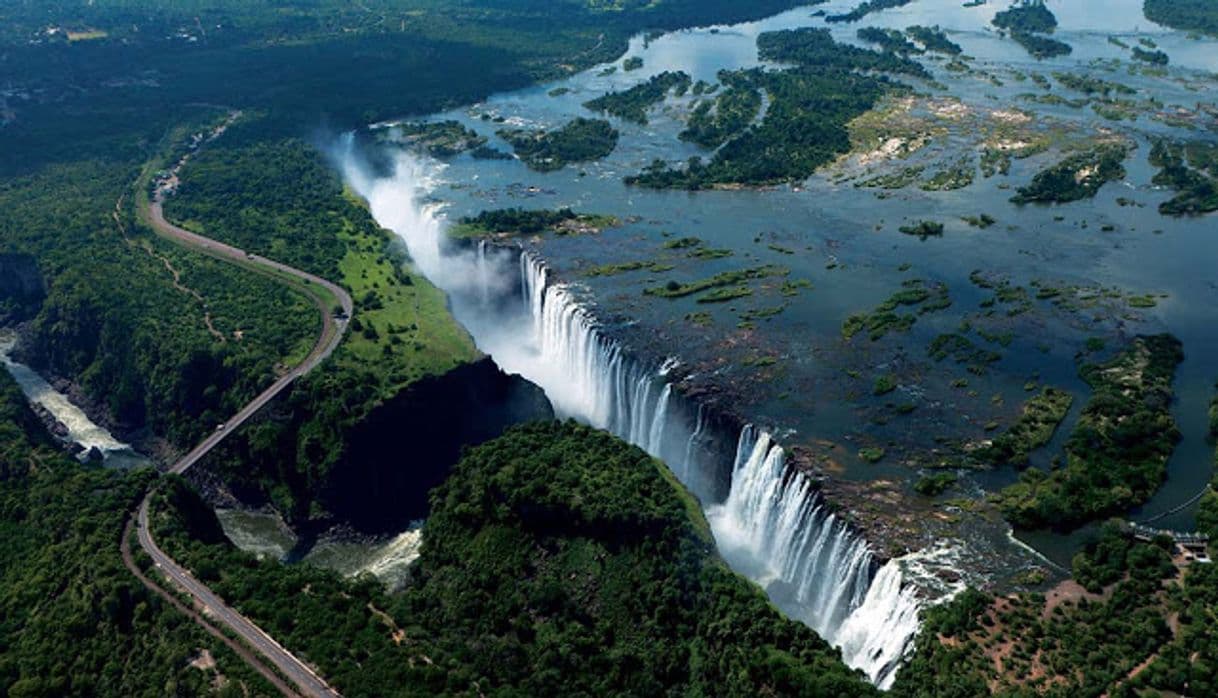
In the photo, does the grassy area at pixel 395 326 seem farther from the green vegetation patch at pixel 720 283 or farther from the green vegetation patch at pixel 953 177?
the green vegetation patch at pixel 953 177

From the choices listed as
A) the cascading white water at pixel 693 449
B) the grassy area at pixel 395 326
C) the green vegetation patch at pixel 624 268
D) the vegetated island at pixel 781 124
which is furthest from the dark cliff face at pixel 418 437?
the vegetated island at pixel 781 124

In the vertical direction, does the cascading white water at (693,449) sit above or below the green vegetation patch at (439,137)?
below

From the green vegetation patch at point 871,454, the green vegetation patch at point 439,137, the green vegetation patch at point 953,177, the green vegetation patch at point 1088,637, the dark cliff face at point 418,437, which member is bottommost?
the dark cliff face at point 418,437

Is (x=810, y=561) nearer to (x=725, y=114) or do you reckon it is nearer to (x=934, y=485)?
(x=934, y=485)

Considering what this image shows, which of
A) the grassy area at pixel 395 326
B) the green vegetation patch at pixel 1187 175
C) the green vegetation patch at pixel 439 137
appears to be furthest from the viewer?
the green vegetation patch at pixel 439 137

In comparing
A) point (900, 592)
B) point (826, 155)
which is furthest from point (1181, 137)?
point (900, 592)

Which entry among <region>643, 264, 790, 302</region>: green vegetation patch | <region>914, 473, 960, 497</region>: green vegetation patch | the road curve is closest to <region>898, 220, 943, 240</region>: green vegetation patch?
<region>643, 264, 790, 302</region>: green vegetation patch
